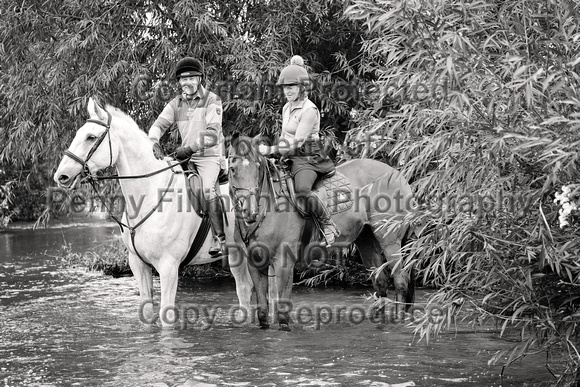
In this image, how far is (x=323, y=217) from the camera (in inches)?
336

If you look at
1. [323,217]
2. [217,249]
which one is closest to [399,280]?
[323,217]

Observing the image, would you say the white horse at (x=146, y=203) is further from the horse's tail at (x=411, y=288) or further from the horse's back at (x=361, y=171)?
the horse's tail at (x=411, y=288)

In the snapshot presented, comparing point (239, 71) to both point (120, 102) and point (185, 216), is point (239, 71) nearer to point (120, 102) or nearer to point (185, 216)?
point (120, 102)

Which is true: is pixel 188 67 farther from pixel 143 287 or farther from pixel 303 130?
pixel 143 287

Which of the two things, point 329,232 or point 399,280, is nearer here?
point 329,232

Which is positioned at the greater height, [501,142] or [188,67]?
[188,67]

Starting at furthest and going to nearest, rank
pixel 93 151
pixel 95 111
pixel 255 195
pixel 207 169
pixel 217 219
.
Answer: pixel 207 169 < pixel 217 219 < pixel 95 111 < pixel 93 151 < pixel 255 195

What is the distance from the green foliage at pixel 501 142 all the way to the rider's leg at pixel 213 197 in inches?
115

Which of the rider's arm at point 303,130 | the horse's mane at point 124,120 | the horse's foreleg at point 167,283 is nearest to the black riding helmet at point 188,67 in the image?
the horse's mane at point 124,120

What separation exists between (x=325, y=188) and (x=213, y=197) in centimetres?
127

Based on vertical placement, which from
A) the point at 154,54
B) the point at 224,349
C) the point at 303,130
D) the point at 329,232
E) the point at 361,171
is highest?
the point at 154,54

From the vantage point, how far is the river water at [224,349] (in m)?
6.55

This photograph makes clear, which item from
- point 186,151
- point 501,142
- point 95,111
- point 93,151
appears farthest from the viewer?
point 186,151

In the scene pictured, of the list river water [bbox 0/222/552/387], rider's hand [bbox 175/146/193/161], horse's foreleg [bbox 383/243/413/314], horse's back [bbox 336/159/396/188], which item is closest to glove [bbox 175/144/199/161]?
rider's hand [bbox 175/146/193/161]
